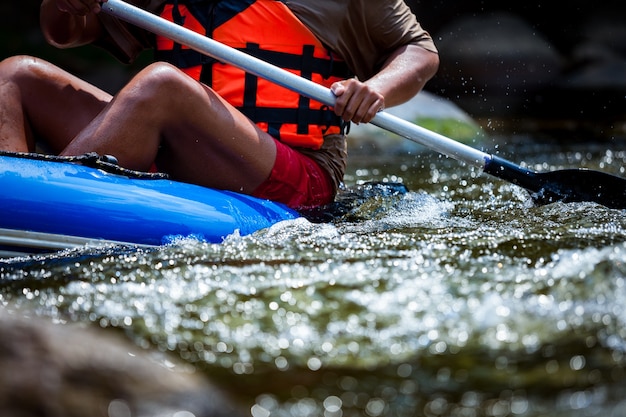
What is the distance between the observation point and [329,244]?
75.0 inches

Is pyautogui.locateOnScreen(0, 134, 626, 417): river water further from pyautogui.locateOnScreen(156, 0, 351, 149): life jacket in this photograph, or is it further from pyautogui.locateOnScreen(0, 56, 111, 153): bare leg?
pyautogui.locateOnScreen(0, 56, 111, 153): bare leg

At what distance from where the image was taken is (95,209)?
6.42 feet

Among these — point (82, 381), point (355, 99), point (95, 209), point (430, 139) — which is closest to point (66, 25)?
point (95, 209)

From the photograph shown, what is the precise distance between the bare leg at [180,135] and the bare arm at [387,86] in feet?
0.78

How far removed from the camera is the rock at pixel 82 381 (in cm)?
102

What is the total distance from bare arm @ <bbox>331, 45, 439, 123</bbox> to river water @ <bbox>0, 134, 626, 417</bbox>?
37cm

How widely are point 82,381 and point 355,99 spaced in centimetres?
137

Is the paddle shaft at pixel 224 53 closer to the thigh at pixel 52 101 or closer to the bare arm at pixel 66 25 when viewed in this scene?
the bare arm at pixel 66 25

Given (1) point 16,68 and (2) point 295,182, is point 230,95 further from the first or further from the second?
(1) point 16,68

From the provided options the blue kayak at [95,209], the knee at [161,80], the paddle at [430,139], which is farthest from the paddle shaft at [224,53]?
the blue kayak at [95,209]

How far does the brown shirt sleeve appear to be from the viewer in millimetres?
2463

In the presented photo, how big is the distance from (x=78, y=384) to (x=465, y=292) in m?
0.74

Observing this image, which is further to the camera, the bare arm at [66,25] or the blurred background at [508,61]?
the blurred background at [508,61]

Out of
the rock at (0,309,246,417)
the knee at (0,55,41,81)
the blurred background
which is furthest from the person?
the blurred background
